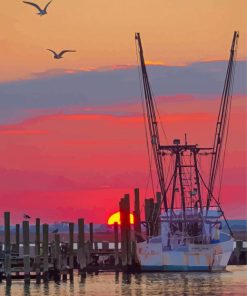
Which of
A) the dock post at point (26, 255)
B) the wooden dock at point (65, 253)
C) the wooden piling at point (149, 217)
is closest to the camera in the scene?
the dock post at point (26, 255)

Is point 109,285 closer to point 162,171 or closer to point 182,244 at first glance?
point 182,244

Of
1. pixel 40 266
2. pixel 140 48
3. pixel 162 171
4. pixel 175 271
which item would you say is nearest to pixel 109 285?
pixel 40 266

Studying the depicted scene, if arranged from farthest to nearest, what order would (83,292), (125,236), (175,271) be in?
(175,271)
(125,236)
(83,292)

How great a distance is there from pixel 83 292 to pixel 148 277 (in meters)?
17.6

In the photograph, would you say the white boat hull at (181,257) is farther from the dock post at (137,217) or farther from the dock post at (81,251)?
the dock post at (81,251)

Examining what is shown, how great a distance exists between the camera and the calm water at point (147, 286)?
89438 millimetres

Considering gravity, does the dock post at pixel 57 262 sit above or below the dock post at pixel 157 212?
below

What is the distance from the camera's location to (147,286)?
9612 cm

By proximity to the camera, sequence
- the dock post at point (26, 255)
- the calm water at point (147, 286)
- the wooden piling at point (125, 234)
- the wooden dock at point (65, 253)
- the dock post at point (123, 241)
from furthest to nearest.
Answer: the wooden piling at point (125, 234) < the dock post at point (123, 241) < the wooden dock at point (65, 253) < the dock post at point (26, 255) < the calm water at point (147, 286)

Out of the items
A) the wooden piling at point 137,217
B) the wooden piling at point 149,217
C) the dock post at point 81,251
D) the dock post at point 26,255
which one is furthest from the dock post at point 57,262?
the wooden piling at point 149,217

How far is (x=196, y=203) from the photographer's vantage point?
117875 millimetres

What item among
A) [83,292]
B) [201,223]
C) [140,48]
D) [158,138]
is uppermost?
[140,48]

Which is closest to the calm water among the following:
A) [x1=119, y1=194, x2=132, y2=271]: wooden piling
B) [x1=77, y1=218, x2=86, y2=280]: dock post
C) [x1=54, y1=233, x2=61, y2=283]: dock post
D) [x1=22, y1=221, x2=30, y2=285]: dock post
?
[x1=54, y1=233, x2=61, y2=283]: dock post

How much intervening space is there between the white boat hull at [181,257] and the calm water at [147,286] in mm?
1009
